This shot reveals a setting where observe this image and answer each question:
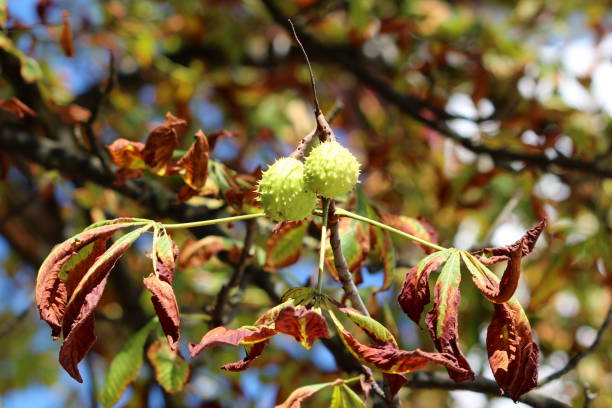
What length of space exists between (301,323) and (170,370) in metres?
0.74

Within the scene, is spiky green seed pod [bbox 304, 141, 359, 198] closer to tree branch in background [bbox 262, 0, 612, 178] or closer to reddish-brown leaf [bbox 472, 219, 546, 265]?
reddish-brown leaf [bbox 472, 219, 546, 265]

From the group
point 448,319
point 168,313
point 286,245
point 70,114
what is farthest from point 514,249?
point 70,114

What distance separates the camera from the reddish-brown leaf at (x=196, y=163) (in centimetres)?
146

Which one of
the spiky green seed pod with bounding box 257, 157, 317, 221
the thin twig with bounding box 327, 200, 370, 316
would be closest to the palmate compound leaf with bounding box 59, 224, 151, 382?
the spiky green seed pod with bounding box 257, 157, 317, 221

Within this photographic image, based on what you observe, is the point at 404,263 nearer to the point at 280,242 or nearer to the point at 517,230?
the point at 280,242

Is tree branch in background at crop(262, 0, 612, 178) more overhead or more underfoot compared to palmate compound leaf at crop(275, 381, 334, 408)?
more underfoot

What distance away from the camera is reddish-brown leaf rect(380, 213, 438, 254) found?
157 centimetres

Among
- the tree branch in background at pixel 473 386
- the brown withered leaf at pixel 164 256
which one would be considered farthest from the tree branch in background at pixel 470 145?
the brown withered leaf at pixel 164 256

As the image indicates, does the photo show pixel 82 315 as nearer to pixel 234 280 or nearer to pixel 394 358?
pixel 394 358

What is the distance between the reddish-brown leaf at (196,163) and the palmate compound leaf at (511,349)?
666 mm

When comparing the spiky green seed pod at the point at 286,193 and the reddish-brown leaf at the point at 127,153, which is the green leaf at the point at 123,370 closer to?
the reddish-brown leaf at the point at 127,153

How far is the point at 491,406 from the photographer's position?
3012 millimetres

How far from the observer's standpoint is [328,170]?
1.14 m

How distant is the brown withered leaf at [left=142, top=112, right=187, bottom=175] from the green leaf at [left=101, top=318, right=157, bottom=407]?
0.44m
